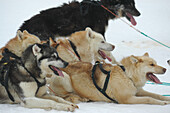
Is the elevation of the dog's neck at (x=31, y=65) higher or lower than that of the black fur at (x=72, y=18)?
lower

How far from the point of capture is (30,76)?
309 cm

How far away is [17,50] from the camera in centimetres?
350

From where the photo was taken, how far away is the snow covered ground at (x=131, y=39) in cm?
303

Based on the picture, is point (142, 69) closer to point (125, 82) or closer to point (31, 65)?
point (125, 82)

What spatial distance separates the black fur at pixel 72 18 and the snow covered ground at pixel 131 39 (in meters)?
1.19

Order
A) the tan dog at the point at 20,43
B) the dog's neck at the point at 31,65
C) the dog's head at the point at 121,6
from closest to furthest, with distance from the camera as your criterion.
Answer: the dog's neck at the point at 31,65 → the tan dog at the point at 20,43 → the dog's head at the point at 121,6

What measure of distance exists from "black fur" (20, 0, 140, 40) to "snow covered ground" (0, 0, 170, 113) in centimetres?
119

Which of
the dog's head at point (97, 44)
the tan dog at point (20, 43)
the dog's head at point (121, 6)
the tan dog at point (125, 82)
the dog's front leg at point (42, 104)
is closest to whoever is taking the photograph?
the dog's front leg at point (42, 104)

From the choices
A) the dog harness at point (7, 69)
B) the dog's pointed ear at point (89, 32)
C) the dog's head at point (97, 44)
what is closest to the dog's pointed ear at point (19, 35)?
the dog harness at point (7, 69)

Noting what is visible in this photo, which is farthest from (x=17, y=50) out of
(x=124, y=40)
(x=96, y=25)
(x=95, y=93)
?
(x=124, y=40)

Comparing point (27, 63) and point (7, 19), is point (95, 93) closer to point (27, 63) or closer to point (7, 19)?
point (27, 63)

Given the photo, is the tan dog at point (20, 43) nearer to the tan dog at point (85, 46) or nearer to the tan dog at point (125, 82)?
the tan dog at point (125, 82)

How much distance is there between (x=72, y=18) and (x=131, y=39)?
475 centimetres

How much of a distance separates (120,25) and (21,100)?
1104 cm
